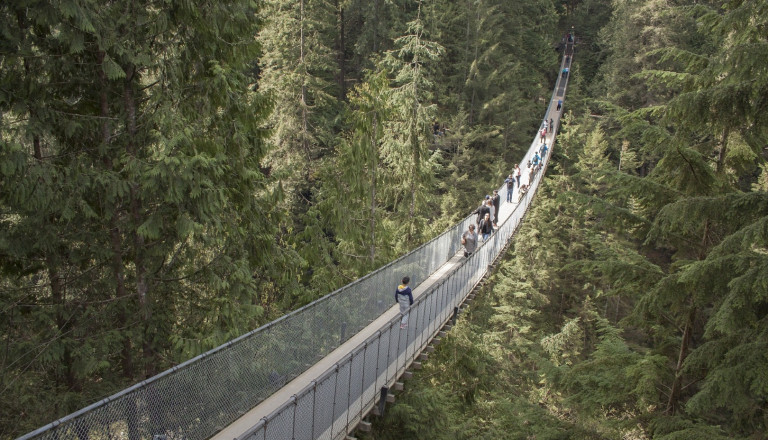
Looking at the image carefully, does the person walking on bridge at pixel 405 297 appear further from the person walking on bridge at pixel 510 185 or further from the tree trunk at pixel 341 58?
the tree trunk at pixel 341 58

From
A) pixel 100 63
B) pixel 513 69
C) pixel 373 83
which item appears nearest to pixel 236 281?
pixel 100 63

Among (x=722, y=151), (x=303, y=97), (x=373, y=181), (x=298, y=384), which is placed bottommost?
(x=298, y=384)

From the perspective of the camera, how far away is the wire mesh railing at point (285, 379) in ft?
15.3

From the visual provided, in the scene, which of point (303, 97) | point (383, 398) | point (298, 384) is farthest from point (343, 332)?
point (303, 97)

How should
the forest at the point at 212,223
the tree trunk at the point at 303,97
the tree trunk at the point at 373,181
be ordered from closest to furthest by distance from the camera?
1. the forest at the point at 212,223
2. the tree trunk at the point at 373,181
3. the tree trunk at the point at 303,97

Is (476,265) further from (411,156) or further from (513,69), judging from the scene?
(513,69)

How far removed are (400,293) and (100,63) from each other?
5177mm

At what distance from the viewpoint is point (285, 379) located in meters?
6.73

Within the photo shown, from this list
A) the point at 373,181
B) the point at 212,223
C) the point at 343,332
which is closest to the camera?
the point at 212,223

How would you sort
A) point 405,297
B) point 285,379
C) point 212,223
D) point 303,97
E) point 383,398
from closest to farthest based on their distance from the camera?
point 212,223
point 285,379
point 383,398
point 405,297
point 303,97

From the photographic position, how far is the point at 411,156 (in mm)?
16734

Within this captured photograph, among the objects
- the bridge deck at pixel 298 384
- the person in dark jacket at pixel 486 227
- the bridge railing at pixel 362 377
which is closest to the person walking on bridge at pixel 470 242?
→ the bridge railing at pixel 362 377

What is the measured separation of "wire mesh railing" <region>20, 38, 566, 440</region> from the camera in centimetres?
466

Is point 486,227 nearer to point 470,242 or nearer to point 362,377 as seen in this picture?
point 470,242
